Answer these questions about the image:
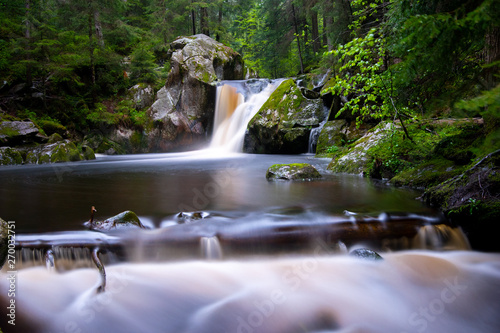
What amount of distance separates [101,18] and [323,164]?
17806 mm

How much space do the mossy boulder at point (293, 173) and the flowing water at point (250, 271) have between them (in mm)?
2004

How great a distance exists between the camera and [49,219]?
3.69 m

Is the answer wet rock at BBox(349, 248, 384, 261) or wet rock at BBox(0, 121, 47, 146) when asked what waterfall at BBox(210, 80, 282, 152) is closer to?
wet rock at BBox(0, 121, 47, 146)

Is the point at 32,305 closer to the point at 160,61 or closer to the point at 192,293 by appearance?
the point at 192,293

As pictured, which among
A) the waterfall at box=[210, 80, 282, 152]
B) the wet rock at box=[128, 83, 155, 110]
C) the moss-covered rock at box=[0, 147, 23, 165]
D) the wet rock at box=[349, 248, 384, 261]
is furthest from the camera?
the wet rock at box=[128, 83, 155, 110]

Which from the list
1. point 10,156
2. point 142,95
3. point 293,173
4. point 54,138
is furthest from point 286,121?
point 10,156

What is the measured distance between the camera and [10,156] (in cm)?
1053

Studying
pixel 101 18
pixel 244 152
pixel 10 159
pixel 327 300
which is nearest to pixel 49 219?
pixel 327 300

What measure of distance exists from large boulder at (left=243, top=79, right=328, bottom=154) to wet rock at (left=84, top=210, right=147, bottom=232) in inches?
373

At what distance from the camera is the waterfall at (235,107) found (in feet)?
49.6

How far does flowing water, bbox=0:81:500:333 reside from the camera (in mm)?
2271

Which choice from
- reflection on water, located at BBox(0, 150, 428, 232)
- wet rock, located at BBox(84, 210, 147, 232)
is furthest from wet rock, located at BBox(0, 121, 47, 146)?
wet rock, located at BBox(84, 210, 147, 232)

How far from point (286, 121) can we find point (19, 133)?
11.1 metres

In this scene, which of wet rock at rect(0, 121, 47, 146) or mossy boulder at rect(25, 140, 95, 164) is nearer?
wet rock at rect(0, 121, 47, 146)
